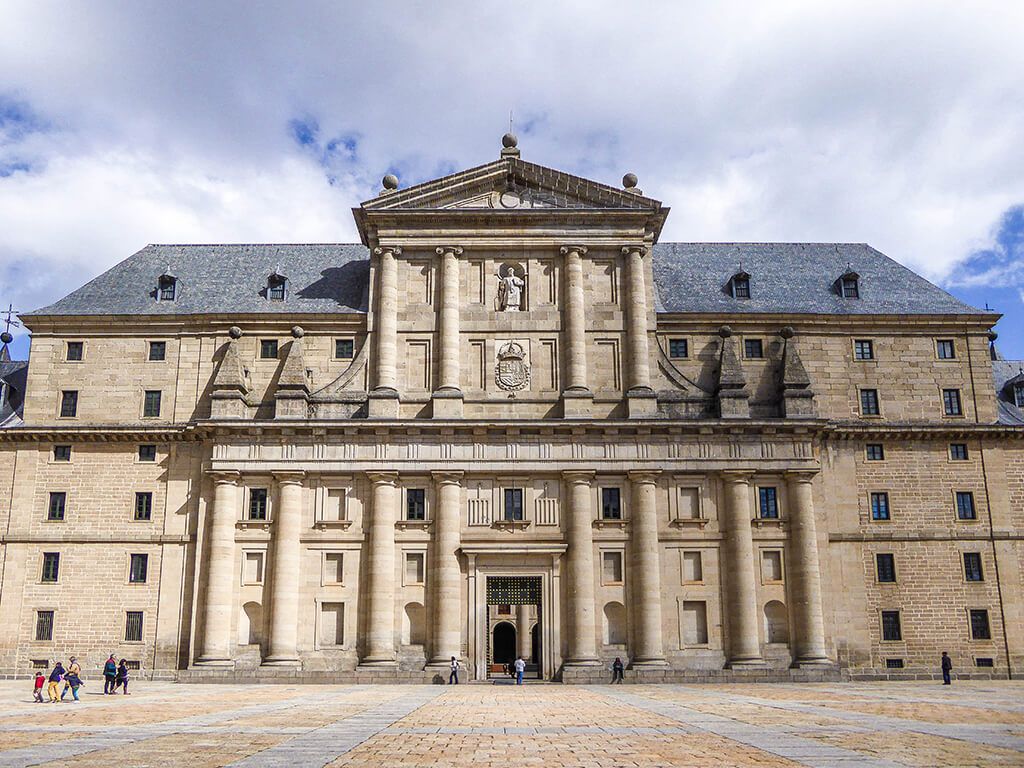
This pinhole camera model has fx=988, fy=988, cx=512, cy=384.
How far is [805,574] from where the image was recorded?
140 ft

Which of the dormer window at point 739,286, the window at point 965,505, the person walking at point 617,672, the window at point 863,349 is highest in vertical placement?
the dormer window at point 739,286

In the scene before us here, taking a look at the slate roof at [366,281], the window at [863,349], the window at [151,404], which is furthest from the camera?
the slate roof at [366,281]

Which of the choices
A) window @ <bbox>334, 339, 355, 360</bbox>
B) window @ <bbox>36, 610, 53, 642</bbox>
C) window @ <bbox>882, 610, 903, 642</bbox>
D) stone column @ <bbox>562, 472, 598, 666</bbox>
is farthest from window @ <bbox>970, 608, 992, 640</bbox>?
window @ <bbox>36, 610, 53, 642</bbox>

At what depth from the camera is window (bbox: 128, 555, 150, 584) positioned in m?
44.4

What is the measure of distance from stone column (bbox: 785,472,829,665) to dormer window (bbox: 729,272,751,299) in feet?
34.4

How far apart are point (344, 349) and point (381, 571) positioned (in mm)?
11314

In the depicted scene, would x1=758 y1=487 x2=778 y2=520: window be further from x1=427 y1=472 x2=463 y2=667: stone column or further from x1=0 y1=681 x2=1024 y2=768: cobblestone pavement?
x1=427 y1=472 x2=463 y2=667: stone column

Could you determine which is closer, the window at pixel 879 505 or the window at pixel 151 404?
the window at pixel 879 505

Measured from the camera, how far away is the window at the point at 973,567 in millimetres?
44625

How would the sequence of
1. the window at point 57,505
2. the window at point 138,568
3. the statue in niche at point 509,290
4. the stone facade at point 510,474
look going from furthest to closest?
the statue in niche at point 509,290 → the window at point 57,505 → the window at point 138,568 → the stone facade at point 510,474

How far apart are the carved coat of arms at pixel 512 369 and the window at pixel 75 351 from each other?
20.3 m

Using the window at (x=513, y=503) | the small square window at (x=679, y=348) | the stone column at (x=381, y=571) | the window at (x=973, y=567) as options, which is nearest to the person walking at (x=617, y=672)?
the window at (x=513, y=503)

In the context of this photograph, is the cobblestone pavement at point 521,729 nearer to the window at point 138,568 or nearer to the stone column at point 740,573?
the stone column at point 740,573

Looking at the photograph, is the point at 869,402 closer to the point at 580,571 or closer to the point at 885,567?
the point at 885,567
